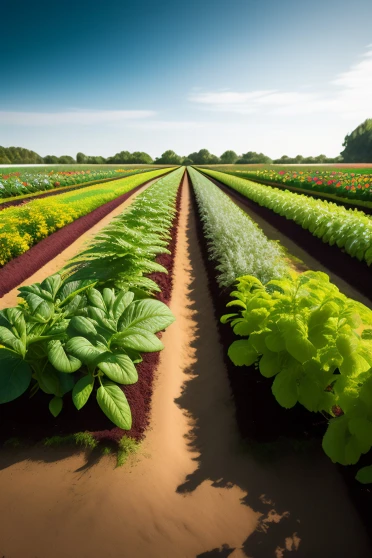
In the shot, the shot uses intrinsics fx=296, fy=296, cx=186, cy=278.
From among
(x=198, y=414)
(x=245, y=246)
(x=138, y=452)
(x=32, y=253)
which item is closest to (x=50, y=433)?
(x=138, y=452)

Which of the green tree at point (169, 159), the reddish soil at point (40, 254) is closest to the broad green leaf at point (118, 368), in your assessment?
the reddish soil at point (40, 254)

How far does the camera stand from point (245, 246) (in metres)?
6.39

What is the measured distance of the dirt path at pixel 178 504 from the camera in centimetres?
191

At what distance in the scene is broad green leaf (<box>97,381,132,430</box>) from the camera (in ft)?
7.40

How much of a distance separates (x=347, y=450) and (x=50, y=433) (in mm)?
2296

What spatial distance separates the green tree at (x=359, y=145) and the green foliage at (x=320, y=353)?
262ft

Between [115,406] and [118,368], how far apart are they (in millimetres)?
299

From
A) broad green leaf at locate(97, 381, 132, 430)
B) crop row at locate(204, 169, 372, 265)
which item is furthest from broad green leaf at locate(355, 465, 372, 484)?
crop row at locate(204, 169, 372, 265)

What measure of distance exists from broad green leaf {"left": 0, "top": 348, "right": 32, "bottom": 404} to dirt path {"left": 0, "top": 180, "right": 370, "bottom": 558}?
0.58 meters

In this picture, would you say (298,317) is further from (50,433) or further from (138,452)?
(50,433)

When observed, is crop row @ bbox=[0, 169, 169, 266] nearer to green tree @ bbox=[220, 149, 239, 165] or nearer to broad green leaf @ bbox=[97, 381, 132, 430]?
broad green leaf @ bbox=[97, 381, 132, 430]

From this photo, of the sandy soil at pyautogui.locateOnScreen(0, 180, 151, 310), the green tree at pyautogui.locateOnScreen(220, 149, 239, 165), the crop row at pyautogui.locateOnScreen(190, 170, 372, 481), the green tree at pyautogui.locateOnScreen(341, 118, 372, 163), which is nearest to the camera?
the crop row at pyautogui.locateOnScreen(190, 170, 372, 481)

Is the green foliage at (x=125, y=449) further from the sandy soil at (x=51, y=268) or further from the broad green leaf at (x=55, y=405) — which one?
the sandy soil at (x=51, y=268)

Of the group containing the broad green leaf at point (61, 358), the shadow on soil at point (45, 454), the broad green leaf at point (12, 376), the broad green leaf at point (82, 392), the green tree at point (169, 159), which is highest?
the green tree at point (169, 159)
